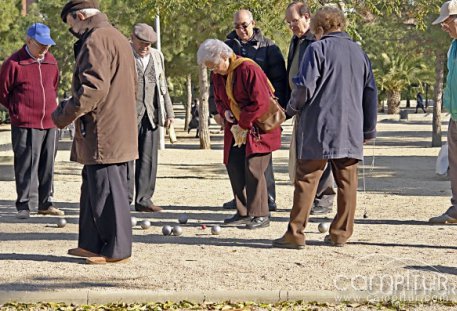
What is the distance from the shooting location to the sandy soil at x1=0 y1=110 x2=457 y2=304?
24.4ft

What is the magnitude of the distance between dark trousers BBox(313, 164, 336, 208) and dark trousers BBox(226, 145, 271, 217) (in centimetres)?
127

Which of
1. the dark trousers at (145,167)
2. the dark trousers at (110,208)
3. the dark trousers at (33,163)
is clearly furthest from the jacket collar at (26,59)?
the dark trousers at (110,208)

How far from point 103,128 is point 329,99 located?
1.89 metres

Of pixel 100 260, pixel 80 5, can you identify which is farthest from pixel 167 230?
pixel 80 5

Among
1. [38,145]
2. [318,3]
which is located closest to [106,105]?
[38,145]

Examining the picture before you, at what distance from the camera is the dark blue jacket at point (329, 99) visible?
8672 mm

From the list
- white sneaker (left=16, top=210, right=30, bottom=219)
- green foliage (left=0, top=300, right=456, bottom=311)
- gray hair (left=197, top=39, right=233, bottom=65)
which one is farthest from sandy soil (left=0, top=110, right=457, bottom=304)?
gray hair (left=197, top=39, right=233, bottom=65)

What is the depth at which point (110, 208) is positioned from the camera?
8.26 meters

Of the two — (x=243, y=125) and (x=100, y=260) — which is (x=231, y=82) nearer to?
(x=243, y=125)

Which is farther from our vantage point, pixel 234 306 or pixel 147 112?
pixel 147 112

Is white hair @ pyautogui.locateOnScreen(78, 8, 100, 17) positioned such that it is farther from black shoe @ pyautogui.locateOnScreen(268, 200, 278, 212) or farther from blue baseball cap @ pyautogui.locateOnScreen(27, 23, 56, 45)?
black shoe @ pyautogui.locateOnScreen(268, 200, 278, 212)

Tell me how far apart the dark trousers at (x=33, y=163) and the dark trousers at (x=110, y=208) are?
3.34m

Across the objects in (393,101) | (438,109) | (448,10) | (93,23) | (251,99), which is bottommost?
(393,101)

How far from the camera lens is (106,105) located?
8.17 metres
